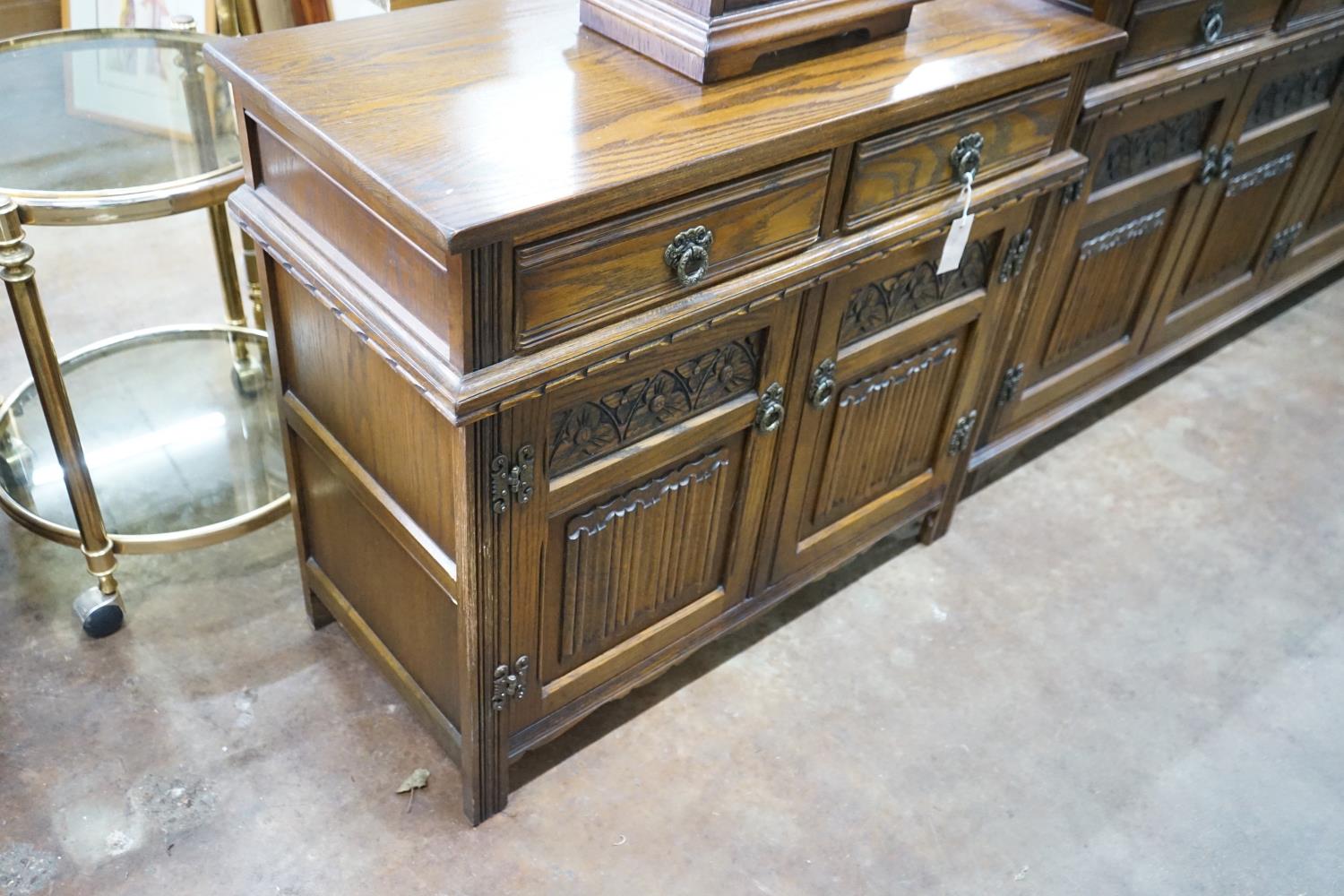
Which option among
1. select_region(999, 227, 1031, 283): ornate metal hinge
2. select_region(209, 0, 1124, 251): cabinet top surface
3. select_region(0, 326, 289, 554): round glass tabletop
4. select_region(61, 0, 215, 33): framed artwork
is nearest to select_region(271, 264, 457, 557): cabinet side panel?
select_region(209, 0, 1124, 251): cabinet top surface

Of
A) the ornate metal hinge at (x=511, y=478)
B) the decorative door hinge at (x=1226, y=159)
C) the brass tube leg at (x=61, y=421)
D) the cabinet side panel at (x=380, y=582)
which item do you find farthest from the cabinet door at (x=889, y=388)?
the brass tube leg at (x=61, y=421)

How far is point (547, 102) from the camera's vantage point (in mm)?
1304

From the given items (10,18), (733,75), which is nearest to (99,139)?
(733,75)

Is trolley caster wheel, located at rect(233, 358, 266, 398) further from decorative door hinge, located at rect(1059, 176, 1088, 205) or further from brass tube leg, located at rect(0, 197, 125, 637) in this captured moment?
decorative door hinge, located at rect(1059, 176, 1088, 205)

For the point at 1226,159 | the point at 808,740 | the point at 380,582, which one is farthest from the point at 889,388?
the point at 1226,159

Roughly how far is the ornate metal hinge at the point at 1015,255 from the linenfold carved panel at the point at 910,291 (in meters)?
0.03

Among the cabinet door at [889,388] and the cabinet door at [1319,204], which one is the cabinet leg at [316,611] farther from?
the cabinet door at [1319,204]

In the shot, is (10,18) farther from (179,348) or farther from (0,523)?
(0,523)

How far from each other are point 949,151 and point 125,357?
1677mm

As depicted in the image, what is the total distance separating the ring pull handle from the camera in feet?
5.00

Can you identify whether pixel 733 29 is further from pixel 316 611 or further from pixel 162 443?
pixel 162 443

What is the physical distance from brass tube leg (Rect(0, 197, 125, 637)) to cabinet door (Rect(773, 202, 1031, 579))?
1081mm

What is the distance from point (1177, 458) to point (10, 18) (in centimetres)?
295

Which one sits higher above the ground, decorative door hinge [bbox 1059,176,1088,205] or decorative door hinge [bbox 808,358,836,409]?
decorative door hinge [bbox 1059,176,1088,205]
